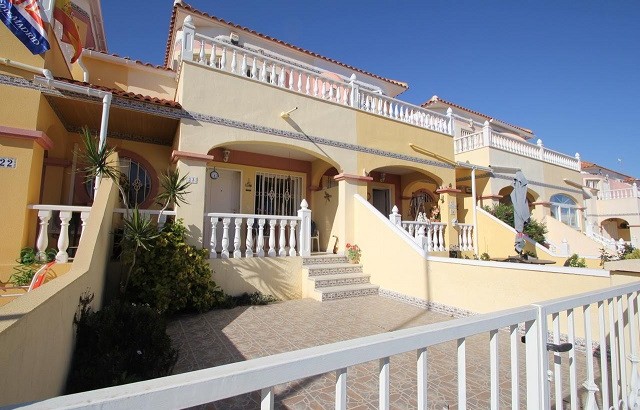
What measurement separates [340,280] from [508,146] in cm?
1164

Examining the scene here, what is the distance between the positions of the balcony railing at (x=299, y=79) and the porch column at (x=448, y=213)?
240 cm

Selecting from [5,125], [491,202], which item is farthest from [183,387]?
[491,202]

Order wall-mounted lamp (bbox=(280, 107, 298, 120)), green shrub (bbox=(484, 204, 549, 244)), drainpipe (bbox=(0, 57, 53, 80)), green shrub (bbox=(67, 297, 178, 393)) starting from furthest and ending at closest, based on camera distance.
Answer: green shrub (bbox=(484, 204, 549, 244)), wall-mounted lamp (bbox=(280, 107, 298, 120)), drainpipe (bbox=(0, 57, 53, 80)), green shrub (bbox=(67, 297, 178, 393))

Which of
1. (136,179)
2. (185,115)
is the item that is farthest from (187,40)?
(136,179)

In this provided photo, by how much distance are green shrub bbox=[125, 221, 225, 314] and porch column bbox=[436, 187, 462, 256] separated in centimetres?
810

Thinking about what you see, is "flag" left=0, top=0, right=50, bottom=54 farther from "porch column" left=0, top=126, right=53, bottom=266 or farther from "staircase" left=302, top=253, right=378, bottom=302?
"staircase" left=302, top=253, right=378, bottom=302

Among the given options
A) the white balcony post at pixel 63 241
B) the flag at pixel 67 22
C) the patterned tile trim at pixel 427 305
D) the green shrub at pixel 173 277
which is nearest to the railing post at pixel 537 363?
the patterned tile trim at pixel 427 305

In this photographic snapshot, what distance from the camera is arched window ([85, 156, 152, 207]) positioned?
8.66 meters

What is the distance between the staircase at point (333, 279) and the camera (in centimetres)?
742

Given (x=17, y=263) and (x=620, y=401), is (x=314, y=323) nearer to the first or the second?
(x=620, y=401)

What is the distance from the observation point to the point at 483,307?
6.04 m

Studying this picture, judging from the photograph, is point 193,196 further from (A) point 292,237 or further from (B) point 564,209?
(B) point 564,209

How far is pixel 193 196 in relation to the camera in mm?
6789

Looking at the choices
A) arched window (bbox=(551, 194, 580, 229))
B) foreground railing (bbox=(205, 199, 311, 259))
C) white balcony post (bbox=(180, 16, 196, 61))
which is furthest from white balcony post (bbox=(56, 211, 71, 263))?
arched window (bbox=(551, 194, 580, 229))
